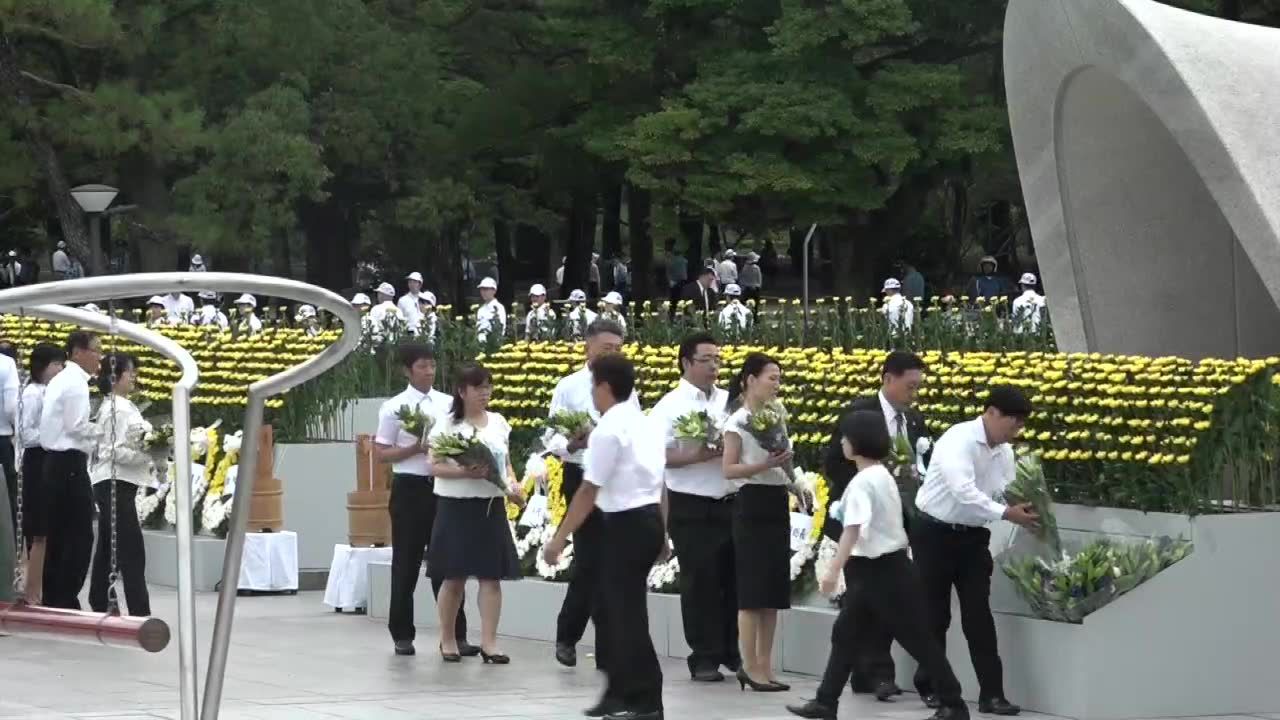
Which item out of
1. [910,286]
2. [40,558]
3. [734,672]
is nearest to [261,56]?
[910,286]

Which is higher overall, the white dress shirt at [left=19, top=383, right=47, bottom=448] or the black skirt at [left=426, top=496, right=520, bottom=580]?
the white dress shirt at [left=19, top=383, right=47, bottom=448]

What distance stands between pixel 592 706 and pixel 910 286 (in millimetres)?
32122

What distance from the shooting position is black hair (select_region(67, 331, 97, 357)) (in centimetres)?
1370

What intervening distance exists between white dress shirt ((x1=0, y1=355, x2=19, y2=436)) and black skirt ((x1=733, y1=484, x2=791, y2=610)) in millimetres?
6116

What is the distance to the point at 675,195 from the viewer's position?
139 feet

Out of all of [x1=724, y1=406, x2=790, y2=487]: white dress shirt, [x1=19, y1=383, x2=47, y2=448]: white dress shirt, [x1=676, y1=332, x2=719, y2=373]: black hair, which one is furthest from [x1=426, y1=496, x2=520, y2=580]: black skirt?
[x1=19, y1=383, x2=47, y2=448]: white dress shirt

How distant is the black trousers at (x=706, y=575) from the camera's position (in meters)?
12.3

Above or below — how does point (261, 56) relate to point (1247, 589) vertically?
above

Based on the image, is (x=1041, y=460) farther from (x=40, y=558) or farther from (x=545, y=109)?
(x=545, y=109)

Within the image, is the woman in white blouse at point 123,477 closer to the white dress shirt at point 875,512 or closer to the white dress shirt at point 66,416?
the white dress shirt at point 66,416

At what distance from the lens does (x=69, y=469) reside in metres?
14.1

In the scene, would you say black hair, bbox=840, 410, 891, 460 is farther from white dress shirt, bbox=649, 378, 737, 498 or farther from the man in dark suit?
white dress shirt, bbox=649, 378, 737, 498

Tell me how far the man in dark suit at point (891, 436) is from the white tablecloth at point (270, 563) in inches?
241

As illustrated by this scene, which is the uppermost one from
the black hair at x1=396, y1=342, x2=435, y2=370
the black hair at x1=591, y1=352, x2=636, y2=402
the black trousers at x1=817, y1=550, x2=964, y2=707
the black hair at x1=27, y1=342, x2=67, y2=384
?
the black hair at x1=27, y1=342, x2=67, y2=384
